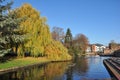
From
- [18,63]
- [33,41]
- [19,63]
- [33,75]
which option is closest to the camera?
[33,75]

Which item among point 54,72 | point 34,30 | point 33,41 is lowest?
point 54,72

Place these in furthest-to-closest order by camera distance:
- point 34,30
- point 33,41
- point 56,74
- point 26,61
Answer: point 34,30, point 33,41, point 26,61, point 56,74

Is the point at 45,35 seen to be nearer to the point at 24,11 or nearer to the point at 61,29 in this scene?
the point at 24,11

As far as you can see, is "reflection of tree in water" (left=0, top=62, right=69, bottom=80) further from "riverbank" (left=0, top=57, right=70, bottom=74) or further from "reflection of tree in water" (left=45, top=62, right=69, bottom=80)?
"riverbank" (left=0, top=57, right=70, bottom=74)

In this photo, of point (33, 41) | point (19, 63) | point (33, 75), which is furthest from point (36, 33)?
point (33, 75)

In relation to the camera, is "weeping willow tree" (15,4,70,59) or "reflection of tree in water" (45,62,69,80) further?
"weeping willow tree" (15,4,70,59)

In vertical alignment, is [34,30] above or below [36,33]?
above

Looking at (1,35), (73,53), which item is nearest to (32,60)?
(1,35)

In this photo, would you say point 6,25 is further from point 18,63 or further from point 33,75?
point 18,63

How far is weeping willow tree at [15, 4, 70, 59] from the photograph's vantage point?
49.3 metres

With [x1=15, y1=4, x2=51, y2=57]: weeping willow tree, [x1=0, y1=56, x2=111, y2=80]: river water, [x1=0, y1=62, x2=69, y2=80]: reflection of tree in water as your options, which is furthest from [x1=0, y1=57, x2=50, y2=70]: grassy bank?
[x1=0, y1=62, x2=69, y2=80]: reflection of tree in water

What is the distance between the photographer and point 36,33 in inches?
2053

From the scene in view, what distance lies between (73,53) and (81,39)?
42.3 metres

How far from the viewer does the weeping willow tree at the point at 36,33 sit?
49.3 meters
